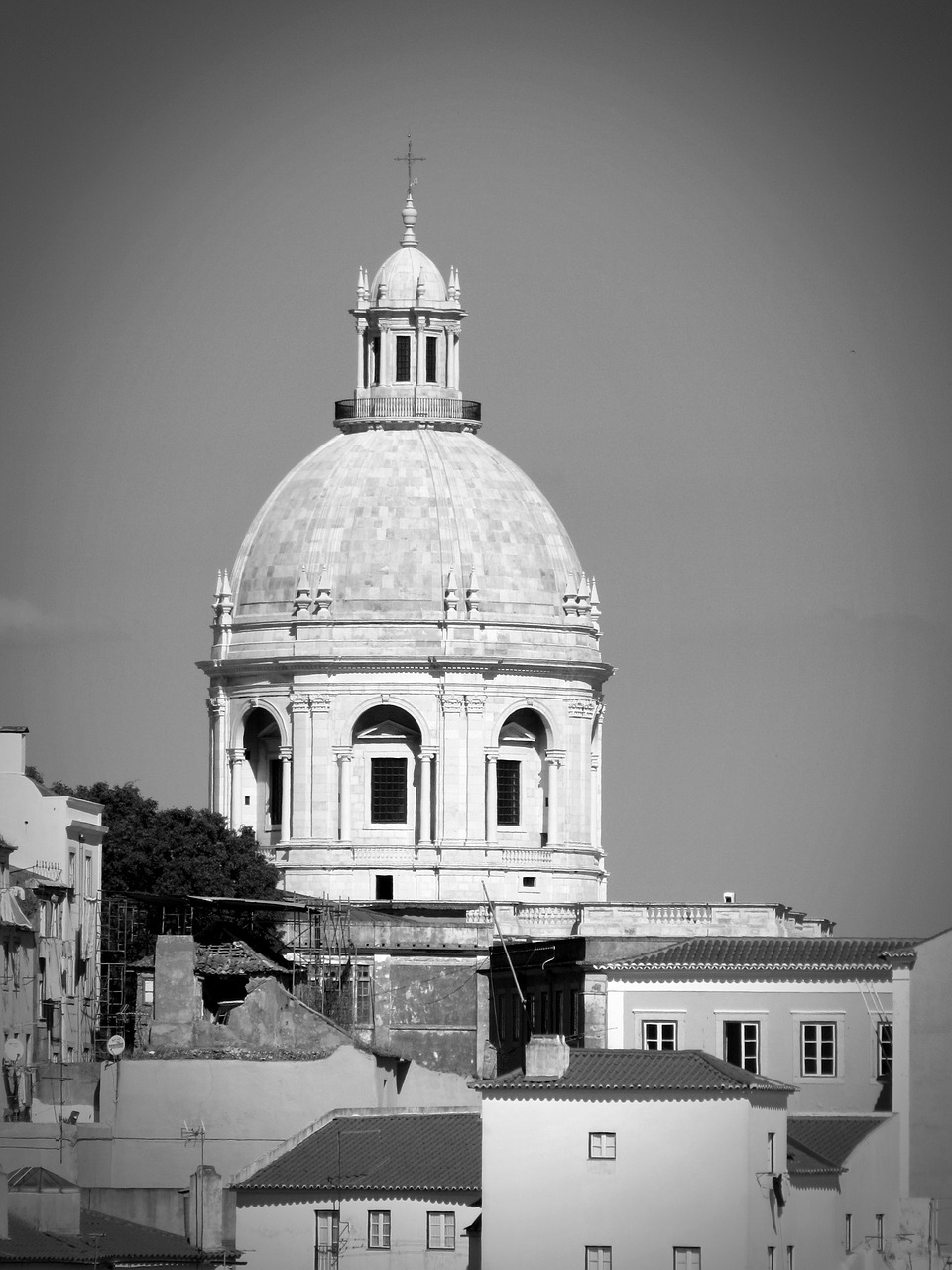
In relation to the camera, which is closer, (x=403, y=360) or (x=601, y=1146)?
(x=601, y=1146)

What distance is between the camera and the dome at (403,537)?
182m

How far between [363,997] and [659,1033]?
97.7ft

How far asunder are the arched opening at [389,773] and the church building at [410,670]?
6cm

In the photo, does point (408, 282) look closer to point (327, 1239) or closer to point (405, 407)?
point (405, 407)

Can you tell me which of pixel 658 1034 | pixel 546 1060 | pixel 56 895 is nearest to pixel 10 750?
pixel 56 895

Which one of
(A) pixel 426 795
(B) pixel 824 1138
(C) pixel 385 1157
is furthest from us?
(A) pixel 426 795

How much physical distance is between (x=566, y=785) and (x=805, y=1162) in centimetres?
6431

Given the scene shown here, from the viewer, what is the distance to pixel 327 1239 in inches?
4646

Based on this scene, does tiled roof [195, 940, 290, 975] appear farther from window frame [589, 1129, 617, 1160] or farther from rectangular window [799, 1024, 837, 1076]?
window frame [589, 1129, 617, 1160]

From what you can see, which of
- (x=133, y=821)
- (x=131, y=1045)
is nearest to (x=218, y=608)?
(x=133, y=821)

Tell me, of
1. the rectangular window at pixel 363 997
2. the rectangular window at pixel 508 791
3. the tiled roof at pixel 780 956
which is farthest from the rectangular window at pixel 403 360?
the tiled roof at pixel 780 956

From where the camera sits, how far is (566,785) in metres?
184

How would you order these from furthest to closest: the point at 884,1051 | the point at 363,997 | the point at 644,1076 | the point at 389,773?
the point at 389,773
the point at 363,997
the point at 884,1051
the point at 644,1076

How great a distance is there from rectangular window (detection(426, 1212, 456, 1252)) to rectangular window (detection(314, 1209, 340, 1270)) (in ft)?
5.78
